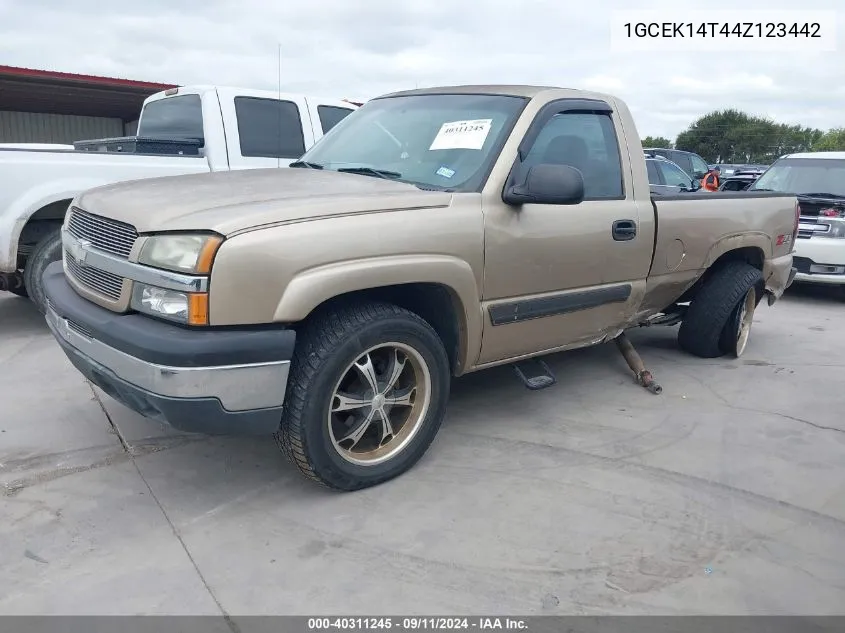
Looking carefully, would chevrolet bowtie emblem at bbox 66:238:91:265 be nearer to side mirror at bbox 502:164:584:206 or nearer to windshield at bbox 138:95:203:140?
side mirror at bbox 502:164:584:206

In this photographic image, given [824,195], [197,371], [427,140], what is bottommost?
[197,371]

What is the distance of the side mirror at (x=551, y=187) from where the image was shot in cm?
325

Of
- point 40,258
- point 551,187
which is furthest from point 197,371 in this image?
point 40,258

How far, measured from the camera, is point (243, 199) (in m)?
2.90

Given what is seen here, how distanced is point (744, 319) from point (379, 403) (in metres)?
3.59

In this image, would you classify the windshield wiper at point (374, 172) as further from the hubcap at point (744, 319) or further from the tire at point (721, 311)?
the hubcap at point (744, 319)

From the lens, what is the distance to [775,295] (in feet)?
18.6

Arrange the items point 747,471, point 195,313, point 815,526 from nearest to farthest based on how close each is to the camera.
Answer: point 195,313, point 815,526, point 747,471

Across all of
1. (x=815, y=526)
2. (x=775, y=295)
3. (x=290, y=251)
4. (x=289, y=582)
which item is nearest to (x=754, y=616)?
(x=815, y=526)

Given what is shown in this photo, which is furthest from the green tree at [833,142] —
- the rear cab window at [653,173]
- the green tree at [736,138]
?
the rear cab window at [653,173]

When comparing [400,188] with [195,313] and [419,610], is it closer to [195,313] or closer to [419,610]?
[195,313]

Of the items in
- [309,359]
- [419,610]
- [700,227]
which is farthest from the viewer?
[700,227]

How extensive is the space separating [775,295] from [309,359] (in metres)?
4.32

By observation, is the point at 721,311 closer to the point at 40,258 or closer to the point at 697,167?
the point at 40,258
